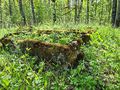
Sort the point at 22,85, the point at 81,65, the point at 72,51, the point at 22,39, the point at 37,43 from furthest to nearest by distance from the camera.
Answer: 1. the point at 22,39
2. the point at 37,43
3. the point at 72,51
4. the point at 81,65
5. the point at 22,85

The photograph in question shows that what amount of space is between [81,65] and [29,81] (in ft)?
4.31

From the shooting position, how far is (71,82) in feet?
17.1

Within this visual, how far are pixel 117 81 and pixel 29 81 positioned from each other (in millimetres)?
1932

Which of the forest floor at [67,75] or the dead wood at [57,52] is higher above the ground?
the dead wood at [57,52]

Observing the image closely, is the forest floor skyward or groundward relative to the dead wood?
groundward

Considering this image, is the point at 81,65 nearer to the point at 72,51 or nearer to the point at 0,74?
the point at 72,51

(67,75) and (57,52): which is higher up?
(57,52)

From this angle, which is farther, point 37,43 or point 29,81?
point 37,43

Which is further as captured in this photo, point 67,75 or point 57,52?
point 57,52

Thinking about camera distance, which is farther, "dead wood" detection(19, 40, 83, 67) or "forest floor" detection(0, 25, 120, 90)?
"dead wood" detection(19, 40, 83, 67)

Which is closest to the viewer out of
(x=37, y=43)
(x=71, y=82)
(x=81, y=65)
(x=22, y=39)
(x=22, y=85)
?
(x=22, y=85)

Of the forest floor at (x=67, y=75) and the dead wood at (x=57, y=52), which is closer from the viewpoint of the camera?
the forest floor at (x=67, y=75)

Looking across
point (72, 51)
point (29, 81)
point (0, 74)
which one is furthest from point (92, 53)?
point (0, 74)

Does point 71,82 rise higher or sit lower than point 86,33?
lower
